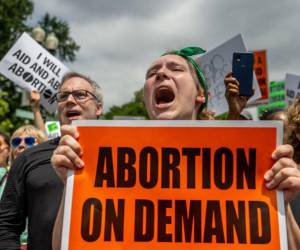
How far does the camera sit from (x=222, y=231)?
5.58 feet

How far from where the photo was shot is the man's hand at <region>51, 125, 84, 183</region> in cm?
173

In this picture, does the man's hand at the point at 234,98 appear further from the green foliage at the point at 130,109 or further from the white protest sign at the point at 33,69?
the green foliage at the point at 130,109

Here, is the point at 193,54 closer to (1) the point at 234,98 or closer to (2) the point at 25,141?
(1) the point at 234,98

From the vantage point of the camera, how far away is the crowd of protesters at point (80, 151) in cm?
174

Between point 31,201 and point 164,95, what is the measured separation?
0.98 m

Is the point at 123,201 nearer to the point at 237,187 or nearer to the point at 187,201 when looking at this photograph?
the point at 187,201

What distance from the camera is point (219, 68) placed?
548cm

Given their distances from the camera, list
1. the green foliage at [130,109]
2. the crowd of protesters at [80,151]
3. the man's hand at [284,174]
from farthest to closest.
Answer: the green foliage at [130,109] → the crowd of protesters at [80,151] → the man's hand at [284,174]

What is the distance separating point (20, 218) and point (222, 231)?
1.38 meters

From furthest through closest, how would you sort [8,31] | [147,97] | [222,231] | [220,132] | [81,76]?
[8,31] → [81,76] → [147,97] → [220,132] → [222,231]

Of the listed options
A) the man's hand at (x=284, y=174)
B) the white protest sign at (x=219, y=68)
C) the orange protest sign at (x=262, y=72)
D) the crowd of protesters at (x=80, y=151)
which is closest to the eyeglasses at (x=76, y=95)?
the crowd of protesters at (x=80, y=151)

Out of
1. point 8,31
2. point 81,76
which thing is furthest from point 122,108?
point 81,76

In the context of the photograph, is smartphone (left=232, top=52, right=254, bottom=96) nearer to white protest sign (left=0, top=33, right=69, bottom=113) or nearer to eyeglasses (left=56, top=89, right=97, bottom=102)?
eyeglasses (left=56, top=89, right=97, bottom=102)

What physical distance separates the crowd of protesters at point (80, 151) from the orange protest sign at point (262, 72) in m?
6.10
